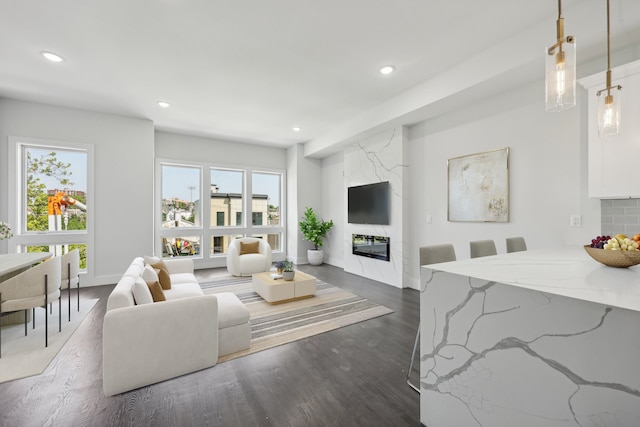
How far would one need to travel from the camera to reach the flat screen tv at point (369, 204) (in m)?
4.85

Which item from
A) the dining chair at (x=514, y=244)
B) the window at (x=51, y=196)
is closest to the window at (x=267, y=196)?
the window at (x=51, y=196)

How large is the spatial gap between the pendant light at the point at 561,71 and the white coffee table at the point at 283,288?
3.24 meters

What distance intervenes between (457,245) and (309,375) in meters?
2.84

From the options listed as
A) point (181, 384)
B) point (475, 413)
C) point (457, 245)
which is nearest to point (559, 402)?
point (475, 413)

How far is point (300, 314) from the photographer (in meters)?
3.31

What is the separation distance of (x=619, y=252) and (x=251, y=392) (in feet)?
7.83

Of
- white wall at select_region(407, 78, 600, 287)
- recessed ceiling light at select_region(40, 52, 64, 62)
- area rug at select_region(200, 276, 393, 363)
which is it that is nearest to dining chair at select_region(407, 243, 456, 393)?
area rug at select_region(200, 276, 393, 363)

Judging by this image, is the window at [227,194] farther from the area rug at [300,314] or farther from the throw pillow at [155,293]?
the throw pillow at [155,293]

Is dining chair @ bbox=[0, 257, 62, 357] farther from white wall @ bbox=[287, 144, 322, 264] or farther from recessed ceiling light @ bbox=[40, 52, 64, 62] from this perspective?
white wall @ bbox=[287, 144, 322, 264]

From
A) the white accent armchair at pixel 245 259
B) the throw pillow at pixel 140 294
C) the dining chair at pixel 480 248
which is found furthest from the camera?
the white accent armchair at pixel 245 259

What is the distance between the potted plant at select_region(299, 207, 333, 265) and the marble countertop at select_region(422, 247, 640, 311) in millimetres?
4802

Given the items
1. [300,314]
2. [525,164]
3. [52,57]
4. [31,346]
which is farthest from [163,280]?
[525,164]

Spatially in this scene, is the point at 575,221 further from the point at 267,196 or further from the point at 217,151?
the point at 217,151

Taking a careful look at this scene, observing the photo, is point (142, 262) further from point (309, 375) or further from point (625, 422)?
point (625, 422)
